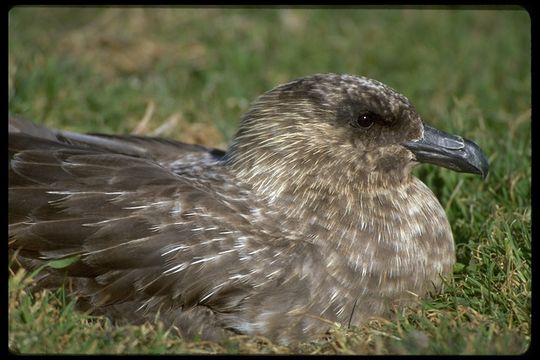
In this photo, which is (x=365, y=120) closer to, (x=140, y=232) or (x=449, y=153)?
(x=449, y=153)

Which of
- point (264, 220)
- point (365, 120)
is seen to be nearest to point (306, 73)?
point (365, 120)

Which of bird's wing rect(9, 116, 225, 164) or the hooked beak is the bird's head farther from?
bird's wing rect(9, 116, 225, 164)

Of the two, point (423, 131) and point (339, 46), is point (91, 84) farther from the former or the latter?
point (423, 131)

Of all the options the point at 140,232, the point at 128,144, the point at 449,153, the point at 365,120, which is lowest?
the point at 140,232

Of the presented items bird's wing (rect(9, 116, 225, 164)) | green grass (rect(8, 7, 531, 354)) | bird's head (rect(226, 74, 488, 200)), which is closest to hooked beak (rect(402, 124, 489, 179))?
bird's head (rect(226, 74, 488, 200))

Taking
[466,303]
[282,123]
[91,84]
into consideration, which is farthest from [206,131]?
[466,303]

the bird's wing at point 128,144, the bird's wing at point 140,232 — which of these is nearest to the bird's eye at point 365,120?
the bird's wing at point 140,232

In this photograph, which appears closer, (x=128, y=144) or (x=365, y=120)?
(x=365, y=120)
